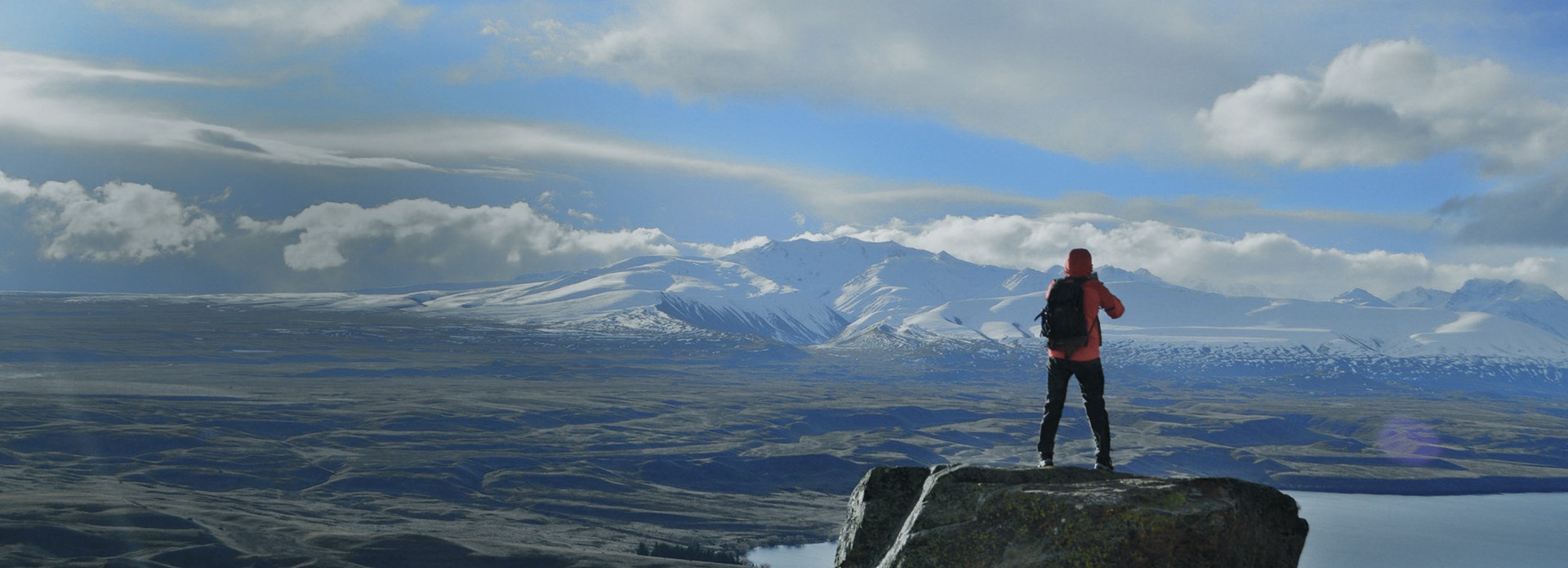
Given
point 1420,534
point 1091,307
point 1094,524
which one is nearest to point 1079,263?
point 1091,307

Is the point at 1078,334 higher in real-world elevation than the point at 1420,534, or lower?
higher

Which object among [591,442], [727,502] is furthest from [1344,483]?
[591,442]

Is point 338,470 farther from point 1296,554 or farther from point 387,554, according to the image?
point 1296,554

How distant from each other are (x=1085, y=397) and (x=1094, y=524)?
5253 millimetres

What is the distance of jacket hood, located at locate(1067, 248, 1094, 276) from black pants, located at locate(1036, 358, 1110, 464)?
121 centimetres

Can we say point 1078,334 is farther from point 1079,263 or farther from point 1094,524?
point 1094,524

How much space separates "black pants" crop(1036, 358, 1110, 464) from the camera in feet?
50.8

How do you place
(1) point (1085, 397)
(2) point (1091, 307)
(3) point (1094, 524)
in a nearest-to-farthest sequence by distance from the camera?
(3) point (1094, 524) → (2) point (1091, 307) → (1) point (1085, 397)

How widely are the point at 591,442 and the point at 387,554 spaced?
4313 inches

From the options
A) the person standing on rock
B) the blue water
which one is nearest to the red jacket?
the person standing on rock

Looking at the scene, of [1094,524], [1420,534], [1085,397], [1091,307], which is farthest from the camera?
[1420,534]

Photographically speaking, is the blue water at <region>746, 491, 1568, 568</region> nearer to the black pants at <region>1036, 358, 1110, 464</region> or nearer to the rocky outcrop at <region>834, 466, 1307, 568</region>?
the black pants at <region>1036, 358, 1110, 464</region>

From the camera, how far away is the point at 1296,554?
12.5m

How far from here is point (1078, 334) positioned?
50.1 ft
